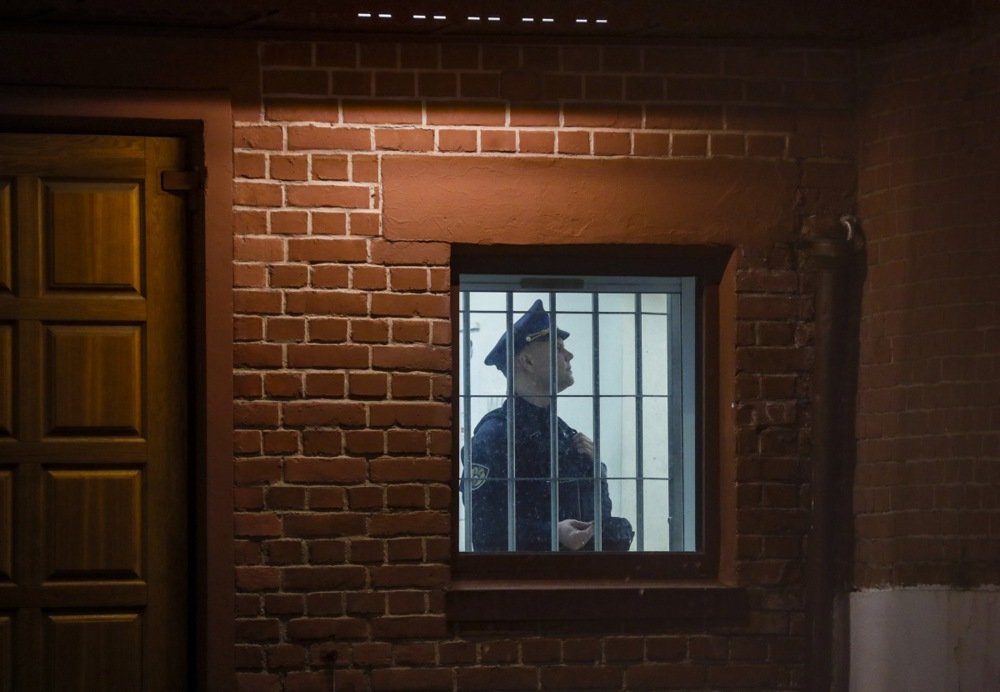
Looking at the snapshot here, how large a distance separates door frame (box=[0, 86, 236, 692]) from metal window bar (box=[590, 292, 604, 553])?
147 centimetres

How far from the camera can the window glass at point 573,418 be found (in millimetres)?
5461

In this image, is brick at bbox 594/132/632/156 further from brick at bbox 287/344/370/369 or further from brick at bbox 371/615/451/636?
brick at bbox 371/615/451/636

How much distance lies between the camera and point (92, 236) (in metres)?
5.18

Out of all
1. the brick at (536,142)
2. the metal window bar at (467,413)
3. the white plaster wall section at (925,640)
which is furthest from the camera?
the metal window bar at (467,413)

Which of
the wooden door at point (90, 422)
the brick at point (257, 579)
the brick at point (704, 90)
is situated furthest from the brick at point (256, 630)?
the brick at point (704, 90)

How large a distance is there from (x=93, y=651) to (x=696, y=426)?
2.54 meters

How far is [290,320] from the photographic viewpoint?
17.0 ft

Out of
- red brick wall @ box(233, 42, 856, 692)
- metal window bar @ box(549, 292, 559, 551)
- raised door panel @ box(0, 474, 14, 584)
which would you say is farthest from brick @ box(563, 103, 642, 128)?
raised door panel @ box(0, 474, 14, 584)

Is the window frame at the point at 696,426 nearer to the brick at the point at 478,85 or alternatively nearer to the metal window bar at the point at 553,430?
the metal window bar at the point at 553,430

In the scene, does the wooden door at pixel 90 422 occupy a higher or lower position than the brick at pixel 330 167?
lower

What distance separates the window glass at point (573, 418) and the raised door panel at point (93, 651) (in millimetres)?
1355

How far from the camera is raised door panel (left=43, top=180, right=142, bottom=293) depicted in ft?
17.0

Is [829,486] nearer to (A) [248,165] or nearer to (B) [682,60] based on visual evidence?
(B) [682,60]

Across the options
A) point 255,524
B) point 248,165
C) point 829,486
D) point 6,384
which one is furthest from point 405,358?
point 829,486
